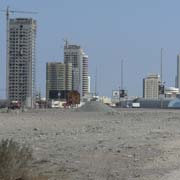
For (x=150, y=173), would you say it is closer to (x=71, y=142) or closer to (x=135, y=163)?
(x=135, y=163)

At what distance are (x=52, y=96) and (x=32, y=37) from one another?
21125 mm

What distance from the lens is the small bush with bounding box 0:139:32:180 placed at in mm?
11945

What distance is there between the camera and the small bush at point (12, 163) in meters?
11.9

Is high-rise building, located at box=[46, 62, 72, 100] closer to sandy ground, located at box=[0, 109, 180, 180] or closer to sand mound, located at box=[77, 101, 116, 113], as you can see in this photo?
sand mound, located at box=[77, 101, 116, 113]

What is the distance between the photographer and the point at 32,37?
126875mm

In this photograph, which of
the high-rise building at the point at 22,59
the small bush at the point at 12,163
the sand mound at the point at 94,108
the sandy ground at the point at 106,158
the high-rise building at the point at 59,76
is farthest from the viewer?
the high-rise building at the point at 59,76

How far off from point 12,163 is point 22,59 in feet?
375

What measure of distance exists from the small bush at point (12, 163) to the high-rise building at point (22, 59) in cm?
10703

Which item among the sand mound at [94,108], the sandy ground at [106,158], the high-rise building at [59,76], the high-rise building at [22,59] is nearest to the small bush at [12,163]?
the sandy ground at [106,158]

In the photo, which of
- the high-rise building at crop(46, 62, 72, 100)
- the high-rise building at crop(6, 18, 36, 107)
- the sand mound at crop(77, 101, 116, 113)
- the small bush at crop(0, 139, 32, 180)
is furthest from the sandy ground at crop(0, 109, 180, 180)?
the high-rise building at crop(46, 62, 72, 100)

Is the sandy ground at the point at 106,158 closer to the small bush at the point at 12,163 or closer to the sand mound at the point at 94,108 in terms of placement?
the small bush at the point at 12,163

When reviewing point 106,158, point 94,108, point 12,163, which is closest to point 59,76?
point 94,108

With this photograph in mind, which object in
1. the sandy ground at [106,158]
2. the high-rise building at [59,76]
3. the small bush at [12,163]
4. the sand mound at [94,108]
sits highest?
the high-rise building at [59,76]

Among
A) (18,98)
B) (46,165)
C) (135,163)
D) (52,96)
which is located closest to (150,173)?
(135,163)
